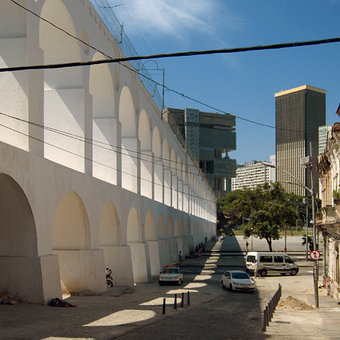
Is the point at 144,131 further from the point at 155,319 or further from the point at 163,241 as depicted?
the point at 155,319

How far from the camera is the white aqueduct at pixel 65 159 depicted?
14930 millimetres

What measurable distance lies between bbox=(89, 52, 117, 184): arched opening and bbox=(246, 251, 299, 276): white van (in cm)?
1463

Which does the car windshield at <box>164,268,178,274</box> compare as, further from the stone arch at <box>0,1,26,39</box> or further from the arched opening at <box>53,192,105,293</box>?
the stone arch at <box>0,1,26,39</box>

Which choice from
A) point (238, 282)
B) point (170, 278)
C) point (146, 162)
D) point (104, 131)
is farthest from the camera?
point (146, 162)

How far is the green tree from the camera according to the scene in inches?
1786

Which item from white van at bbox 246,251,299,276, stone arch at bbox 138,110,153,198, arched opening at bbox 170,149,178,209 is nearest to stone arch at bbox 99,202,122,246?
stone arch at bbox 138,110,153,198

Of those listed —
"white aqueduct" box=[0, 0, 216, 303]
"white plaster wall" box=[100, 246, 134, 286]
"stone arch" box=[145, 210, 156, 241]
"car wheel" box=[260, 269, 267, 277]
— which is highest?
"white aqueduct" box=[0, 0, 216, 303]

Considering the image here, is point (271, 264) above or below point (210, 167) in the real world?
below

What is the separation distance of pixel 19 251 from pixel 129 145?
15817 millimetres

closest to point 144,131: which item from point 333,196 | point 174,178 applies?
point 174,178

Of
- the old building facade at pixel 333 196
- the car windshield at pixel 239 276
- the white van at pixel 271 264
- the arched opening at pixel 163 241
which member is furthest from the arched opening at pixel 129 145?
the white van at pixel 271 264

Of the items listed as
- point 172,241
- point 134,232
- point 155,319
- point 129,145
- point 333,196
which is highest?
point 129,145

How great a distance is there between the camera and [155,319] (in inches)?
610

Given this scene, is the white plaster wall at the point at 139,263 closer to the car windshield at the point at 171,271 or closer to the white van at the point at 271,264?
the car windshield at the point at 171,271
